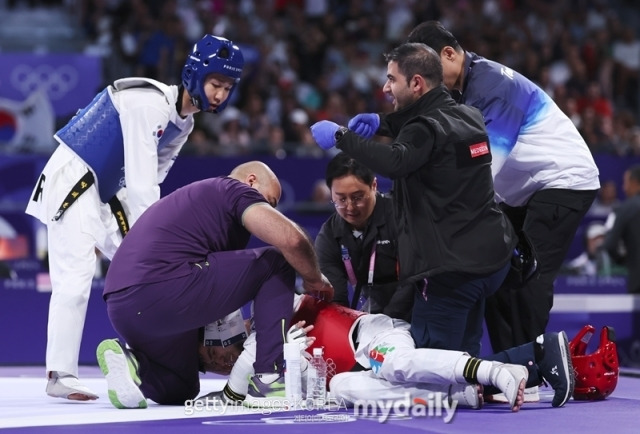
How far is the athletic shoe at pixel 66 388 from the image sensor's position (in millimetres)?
5129

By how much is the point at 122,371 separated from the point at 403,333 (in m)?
1.31

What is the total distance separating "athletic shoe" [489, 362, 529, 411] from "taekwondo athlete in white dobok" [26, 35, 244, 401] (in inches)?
79.6

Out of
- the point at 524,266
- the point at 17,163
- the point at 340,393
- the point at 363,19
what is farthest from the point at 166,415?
the point at 363,19

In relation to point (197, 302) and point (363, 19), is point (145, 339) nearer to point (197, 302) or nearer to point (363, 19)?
point (197, 302)

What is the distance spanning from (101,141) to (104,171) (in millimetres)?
162

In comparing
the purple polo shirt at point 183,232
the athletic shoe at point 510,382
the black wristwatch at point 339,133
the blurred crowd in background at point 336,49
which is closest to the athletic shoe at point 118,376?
the purple polo shirt at point 183,232

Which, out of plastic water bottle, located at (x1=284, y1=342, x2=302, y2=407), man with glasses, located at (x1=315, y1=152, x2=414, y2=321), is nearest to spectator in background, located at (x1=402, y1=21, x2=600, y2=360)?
man with glasses, located at (x1=315, y1=152, x2=414, y2=321)

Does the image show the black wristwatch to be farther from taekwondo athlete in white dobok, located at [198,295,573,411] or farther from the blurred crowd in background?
the blurred crowd in background

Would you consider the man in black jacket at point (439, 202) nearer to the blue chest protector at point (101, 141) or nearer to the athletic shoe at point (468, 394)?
the athletic shoe at point (468, 394)

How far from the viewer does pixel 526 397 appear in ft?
16.8

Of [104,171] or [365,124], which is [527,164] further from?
[104,171]

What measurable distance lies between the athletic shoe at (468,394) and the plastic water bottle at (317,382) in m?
0.59

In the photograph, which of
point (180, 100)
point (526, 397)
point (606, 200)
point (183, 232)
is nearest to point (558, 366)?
point (526, 397)

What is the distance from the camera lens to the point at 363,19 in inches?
616
